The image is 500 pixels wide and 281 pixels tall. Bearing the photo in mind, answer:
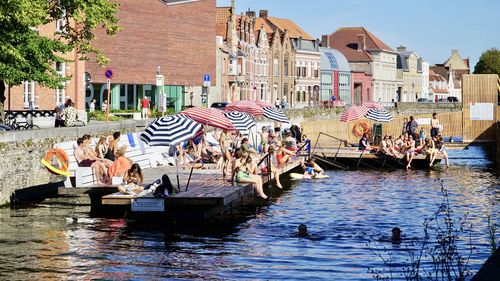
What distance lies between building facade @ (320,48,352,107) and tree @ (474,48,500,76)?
25376mm

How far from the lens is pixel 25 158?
30.4 meters

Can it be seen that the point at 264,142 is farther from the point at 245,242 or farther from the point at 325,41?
the point at 325,41

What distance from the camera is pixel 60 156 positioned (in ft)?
95.6

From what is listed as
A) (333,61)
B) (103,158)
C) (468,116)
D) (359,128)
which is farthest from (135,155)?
(333,61)

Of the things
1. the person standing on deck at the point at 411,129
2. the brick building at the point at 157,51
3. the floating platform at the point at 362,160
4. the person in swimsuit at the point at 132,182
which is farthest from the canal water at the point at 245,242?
the brick building at the point at 157,51

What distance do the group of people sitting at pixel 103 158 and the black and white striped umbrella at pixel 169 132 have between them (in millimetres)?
992

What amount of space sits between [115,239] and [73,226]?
8.63 ft

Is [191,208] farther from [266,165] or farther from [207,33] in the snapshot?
[207,33]

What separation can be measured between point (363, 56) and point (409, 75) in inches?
1087

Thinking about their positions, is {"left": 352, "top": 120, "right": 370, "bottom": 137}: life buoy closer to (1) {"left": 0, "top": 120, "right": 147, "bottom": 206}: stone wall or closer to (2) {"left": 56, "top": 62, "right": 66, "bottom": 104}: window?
(2) {"left": 56, "top": 62, "right": 66, "bottom": 104}: window

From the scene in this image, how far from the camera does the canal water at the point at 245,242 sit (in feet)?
63.0

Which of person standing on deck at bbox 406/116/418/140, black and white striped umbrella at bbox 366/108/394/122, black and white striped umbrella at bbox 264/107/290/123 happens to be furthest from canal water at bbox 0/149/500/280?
person standing on deck at bbox 406/116/418/140

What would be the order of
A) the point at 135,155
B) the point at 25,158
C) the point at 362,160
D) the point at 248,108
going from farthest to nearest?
the point at 362,160 → the point at 248,108 → the point at 135,155 → the point at 25,158

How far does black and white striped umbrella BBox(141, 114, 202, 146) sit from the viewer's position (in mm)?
26906
